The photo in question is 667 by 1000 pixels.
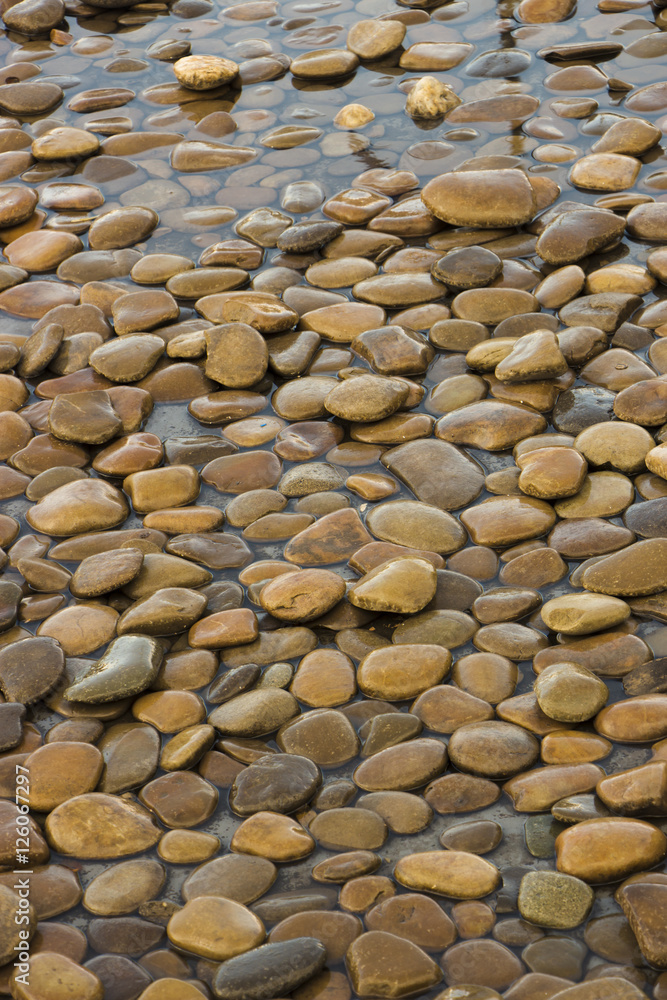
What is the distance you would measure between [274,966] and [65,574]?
36.0 inches

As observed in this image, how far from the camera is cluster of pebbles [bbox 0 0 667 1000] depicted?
129 cm

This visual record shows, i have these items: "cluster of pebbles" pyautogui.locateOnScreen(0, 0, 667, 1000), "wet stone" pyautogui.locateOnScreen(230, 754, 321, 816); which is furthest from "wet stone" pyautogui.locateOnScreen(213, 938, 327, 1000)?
"wet stone" pyautogui.locateOnScreen(230, 754, 321, 816)

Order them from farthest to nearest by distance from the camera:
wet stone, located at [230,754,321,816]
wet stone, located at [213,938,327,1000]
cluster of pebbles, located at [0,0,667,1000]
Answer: wet stone, located at [230,754,321,816] < cluster of pebbles, located at [0,0,667,1000] < wet stone, located at [213,938,327,1000]

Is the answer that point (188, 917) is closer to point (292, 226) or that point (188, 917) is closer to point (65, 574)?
point (65, 574)

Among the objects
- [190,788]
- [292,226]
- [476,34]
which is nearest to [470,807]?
[190,788]

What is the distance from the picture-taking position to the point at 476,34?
3322 mm

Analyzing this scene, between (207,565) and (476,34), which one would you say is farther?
(476,34)

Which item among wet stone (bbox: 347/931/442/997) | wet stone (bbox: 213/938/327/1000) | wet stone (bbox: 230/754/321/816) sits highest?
wet stone (bbox: 230/754/321/816)

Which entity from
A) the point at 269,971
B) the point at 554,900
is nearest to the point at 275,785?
Result: the point at 269,971

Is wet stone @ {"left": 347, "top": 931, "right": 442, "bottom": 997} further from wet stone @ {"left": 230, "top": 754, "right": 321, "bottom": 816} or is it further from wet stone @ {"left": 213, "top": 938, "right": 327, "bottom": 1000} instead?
wet stone @ {"left": 230, "top": 754, "right": 321, "bottom": 816}

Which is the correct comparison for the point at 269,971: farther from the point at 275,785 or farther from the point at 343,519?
the point at 343,519

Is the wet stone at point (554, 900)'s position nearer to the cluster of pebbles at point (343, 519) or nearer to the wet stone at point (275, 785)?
the cluster of pebbles at point (343, 519)

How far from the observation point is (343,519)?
1869 millimetres

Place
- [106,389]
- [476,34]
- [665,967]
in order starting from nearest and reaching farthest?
[665,967] → [106,389] → [476,34]
